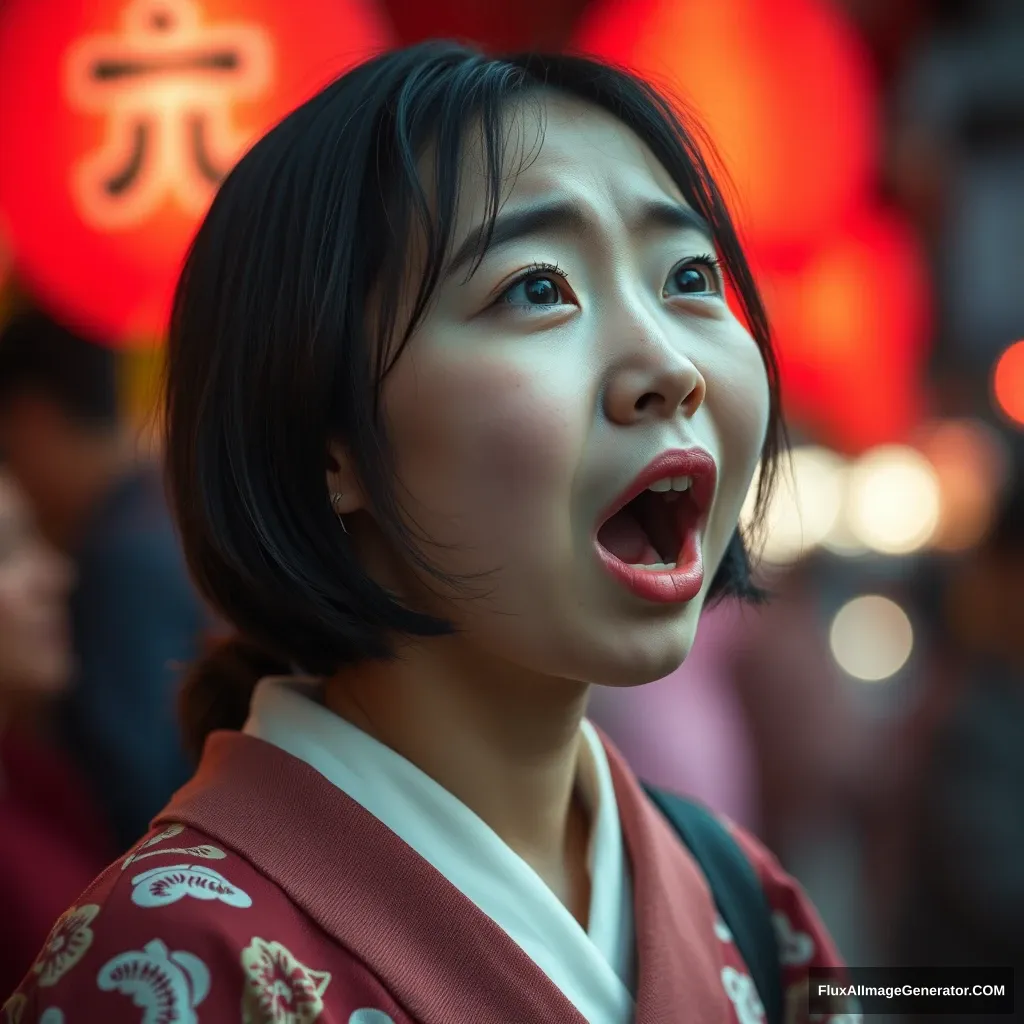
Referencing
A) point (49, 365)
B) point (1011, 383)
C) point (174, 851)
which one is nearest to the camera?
point (174, 851)

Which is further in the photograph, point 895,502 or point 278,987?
point 895,502

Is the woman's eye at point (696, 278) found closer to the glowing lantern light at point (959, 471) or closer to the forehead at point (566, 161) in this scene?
the forehead at point (566, 161)

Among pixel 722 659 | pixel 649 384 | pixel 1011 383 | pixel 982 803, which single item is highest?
pixel 649 384

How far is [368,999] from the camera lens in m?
1.21

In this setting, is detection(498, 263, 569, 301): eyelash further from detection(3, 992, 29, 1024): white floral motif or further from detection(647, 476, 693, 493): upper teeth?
detection(3, 992, 29, 1024): white floral motif

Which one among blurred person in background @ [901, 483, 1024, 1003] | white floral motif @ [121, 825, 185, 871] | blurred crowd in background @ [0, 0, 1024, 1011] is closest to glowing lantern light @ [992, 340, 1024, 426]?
blurred crowd in background @ [0, 0, 1024, 1011]

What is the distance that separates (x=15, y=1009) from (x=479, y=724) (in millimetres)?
548

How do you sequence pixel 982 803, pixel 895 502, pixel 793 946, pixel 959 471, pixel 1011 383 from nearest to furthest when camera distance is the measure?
pixel 793 946
pixel 982 803
pixel 895 502
pixel 959 471
pixel 1011 383

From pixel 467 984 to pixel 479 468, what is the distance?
Answer: 53 cm

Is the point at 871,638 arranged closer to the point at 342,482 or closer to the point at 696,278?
the point at 696,278

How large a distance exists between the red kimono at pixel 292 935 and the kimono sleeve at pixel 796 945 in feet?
0.59

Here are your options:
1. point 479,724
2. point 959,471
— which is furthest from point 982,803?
point 959,471

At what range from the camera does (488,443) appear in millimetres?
1235

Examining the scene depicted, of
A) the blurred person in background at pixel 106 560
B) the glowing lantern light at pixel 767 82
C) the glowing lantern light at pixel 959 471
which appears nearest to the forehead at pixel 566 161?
the glowing lantern light at pixel 767 82
